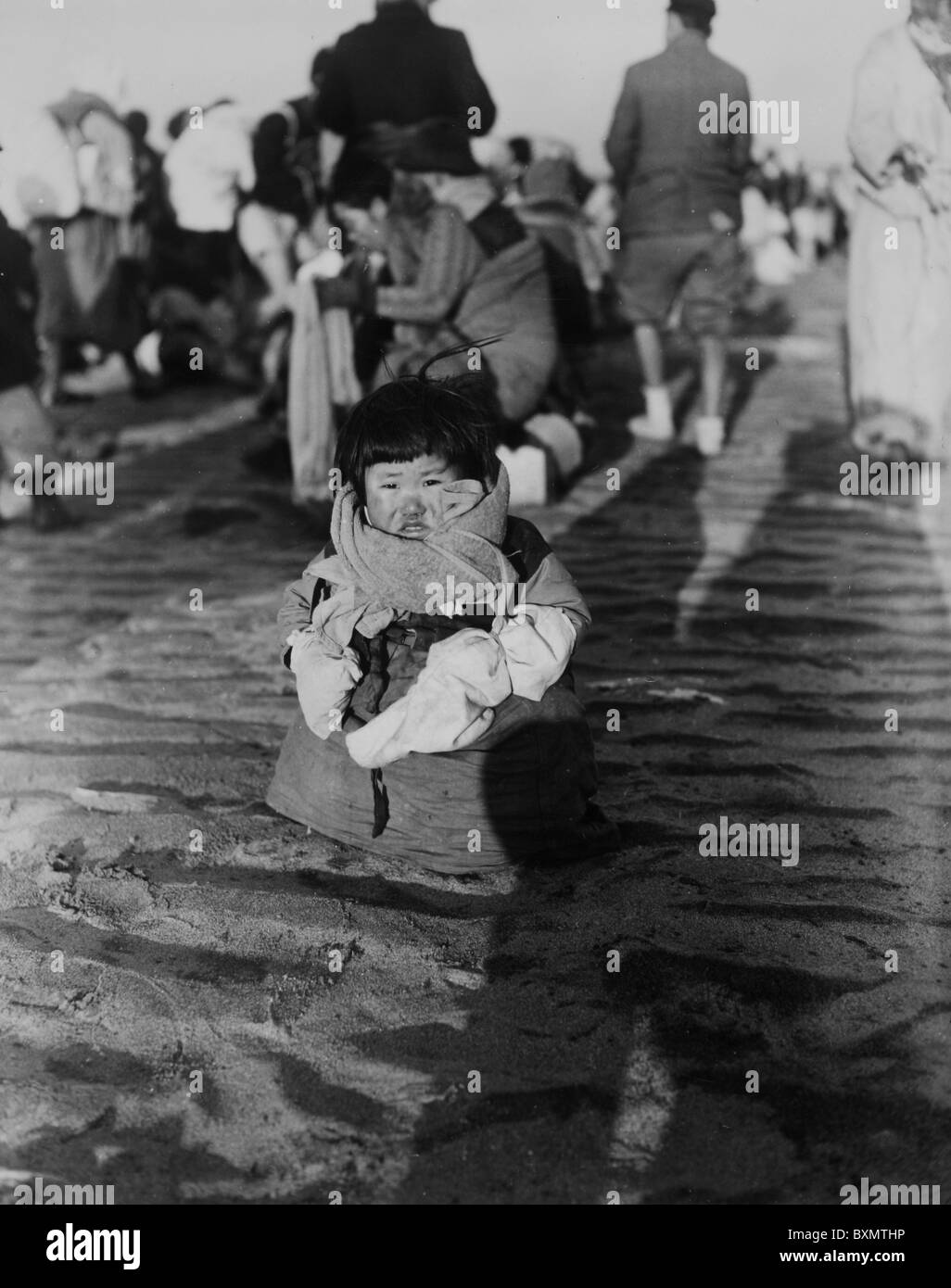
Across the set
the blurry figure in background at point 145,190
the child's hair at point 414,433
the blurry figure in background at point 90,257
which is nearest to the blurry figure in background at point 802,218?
the blurry figure in background at point 145,190

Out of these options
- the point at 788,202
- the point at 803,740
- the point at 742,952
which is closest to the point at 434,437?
the point at 742,952

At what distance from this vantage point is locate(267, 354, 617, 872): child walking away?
3.43 meters

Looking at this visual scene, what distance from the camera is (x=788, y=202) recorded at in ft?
57.0

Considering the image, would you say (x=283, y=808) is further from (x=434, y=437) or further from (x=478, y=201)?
(x=478, y=201)

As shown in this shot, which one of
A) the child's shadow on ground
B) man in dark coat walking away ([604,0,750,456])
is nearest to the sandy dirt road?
the child's shadow on ground

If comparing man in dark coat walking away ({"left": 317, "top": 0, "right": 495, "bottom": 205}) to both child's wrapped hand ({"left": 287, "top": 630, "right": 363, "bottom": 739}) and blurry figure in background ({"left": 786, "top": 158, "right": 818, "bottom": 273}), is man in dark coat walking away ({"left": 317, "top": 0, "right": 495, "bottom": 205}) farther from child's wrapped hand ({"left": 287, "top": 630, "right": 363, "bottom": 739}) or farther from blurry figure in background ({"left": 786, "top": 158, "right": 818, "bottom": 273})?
blurry figure in background ({"left": 786, "top": 158, "right": 818, "bottom": 273})

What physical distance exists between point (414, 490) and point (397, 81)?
4.66 meters

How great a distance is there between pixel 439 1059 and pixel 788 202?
1602 cm

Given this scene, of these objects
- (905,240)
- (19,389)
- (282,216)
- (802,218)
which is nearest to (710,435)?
(905,240)

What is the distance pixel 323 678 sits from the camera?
3498mm

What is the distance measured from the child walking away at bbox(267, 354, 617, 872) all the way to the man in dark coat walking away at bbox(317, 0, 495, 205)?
408 centimetres

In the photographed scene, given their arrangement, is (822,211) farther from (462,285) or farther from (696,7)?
(462,285)

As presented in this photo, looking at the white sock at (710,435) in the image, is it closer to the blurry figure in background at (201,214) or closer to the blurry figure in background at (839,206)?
the blurry figure in background at (201,214)

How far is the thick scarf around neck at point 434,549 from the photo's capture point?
3430 millimetres
